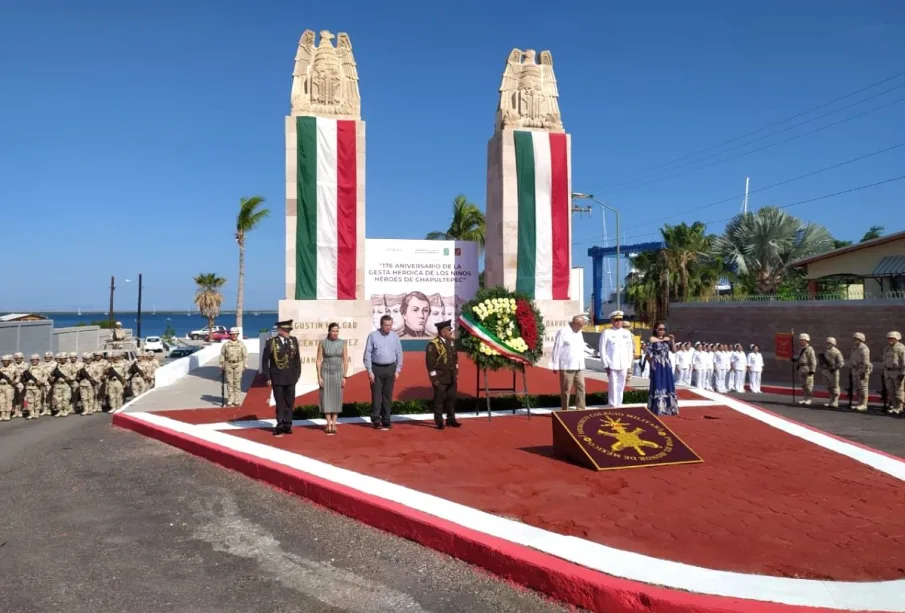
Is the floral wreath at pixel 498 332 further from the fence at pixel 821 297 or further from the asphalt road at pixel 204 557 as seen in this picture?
the fence at pixel 821 297

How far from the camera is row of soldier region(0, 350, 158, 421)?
46.0ft

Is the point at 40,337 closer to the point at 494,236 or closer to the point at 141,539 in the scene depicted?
the point at 494,236

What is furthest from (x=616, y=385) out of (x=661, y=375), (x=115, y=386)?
(x=115, y=386)

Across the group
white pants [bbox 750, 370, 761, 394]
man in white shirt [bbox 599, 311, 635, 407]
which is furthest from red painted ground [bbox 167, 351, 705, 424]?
white pants [bbox 750, 370, 761, 394]

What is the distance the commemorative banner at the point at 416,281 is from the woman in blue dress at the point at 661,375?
28.9ft

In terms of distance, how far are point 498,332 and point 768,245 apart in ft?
77.6

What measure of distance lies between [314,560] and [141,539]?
5.51 ft

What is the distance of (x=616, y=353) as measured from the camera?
1107cm

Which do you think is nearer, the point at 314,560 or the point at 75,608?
the point at 75,608

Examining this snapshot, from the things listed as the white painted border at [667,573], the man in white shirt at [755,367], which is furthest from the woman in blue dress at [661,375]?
the man in white shirt at [755,367]

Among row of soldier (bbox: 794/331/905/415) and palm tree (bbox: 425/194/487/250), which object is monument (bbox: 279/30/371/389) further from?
palm tree (bbox: 425/194/487/250)

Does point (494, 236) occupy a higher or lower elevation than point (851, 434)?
higher

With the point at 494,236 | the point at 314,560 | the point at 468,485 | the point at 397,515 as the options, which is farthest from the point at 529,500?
the point at 494,236

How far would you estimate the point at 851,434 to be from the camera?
10828 millimetres
